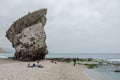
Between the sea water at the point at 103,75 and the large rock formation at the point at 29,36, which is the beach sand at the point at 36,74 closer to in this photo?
the sea water at the point at 103,75

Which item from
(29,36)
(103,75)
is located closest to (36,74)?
(103,75)

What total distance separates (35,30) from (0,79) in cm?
4032

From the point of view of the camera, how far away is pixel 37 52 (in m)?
63.4

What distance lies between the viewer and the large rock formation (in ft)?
203

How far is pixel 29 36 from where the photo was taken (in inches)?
2448

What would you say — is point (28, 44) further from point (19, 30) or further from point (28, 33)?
point (19, 30)

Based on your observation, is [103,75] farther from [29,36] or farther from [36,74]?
[29,36]

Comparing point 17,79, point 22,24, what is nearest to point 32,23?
point 22,24

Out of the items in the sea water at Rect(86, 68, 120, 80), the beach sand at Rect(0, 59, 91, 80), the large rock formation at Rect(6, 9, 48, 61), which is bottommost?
the sea water at Rect(86, 68, 120, 80)

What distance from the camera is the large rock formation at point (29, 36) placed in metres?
62.0

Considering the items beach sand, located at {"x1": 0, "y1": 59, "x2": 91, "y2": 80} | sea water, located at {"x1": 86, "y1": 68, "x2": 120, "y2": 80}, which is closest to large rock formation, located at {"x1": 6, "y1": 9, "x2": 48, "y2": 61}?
sea water, located at {"x1": 86, "y1": 68, "x2": 120, "y2": 80}

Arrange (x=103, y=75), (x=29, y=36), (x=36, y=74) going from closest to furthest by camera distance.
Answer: (x=36, y=74)
(x=103, y=75)
(x=29, y=36)

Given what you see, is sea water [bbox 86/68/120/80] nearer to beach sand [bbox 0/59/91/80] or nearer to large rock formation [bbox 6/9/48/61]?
beach sand [bbox 0/59/91/80]

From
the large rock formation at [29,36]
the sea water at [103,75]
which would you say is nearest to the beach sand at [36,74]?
the sea water at [103,75]
